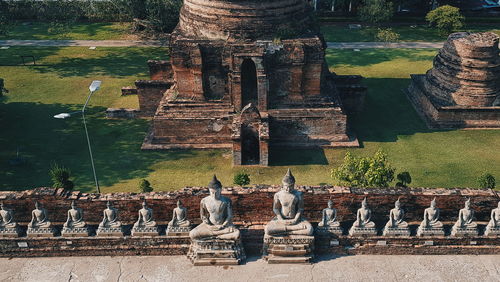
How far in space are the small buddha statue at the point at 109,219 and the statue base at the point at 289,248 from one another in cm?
445

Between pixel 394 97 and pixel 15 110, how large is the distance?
22369 mm

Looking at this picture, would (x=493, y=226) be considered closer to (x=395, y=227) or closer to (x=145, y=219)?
(x=395, y=227)

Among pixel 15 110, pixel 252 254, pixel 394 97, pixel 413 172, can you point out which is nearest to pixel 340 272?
pixel 252 254

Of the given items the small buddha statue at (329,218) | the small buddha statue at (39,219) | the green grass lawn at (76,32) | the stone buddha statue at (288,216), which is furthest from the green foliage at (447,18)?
the small buddha statue at (39,219)

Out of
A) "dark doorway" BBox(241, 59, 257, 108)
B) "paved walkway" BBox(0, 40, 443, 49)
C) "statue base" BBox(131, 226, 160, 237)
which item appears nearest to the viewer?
"statue base" BBox(131, 226, 160, 237)

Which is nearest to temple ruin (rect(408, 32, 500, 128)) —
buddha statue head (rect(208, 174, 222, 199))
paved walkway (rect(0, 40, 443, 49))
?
paved walkway (rect(0, 40, 443, 49))

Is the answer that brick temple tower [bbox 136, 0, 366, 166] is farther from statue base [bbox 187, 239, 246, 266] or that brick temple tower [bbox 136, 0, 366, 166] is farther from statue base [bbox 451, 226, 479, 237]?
statue base [bbox 451, 226, 479, 237]

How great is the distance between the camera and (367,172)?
58.3 feet

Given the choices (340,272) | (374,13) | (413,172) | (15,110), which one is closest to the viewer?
(340,272)

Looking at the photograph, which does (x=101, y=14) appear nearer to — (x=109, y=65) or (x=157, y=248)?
(x=109, y=65)

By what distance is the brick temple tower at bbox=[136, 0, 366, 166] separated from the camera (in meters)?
22.8

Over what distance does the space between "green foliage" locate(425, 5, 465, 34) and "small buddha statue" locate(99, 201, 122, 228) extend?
3225 cm

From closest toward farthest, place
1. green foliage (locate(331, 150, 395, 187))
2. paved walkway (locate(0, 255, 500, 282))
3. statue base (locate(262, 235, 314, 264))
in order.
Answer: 1. paved walkway (locate(0, 255, 500, 282))
2. statue base (locate(262, 235, 314, 264))
3. green foliage (locate(331, 150, 395, 187))

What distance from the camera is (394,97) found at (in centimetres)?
2922
